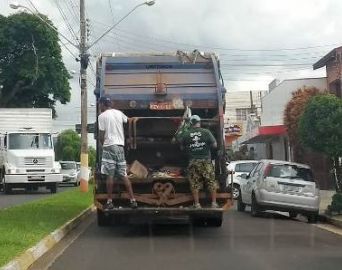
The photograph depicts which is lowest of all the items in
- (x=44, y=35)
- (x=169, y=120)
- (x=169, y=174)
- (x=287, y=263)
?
(x=287, y=263)

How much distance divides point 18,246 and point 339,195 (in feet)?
31.6

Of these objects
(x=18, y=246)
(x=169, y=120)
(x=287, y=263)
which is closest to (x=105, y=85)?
(x=169, y=120)

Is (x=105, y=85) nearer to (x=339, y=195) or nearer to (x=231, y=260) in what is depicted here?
(x=231, y=260)

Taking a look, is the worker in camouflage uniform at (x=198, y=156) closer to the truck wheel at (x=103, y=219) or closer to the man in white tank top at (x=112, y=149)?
the man in white tank top at (x=112, y=149)

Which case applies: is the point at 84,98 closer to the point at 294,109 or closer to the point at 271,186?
the point at 294,109

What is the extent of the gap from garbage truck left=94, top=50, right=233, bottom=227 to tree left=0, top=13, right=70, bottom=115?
39.3 m

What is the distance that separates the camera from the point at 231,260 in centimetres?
966

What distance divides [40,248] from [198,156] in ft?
11.7

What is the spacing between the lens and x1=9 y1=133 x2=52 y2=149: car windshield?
94.3 feet

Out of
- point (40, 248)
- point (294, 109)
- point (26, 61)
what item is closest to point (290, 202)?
point (40, 248)

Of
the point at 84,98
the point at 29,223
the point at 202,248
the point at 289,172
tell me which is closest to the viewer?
the point at 202,248

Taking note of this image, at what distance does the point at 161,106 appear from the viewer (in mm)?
12891

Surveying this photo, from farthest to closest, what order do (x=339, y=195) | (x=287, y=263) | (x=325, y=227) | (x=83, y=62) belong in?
(x=83, y=62), (x=339, y=195), (x=325, y=227), (x=287, y=263)

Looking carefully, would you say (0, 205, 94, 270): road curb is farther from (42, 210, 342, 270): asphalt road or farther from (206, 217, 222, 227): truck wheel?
(206, 217, 222, 227): truck wheel
